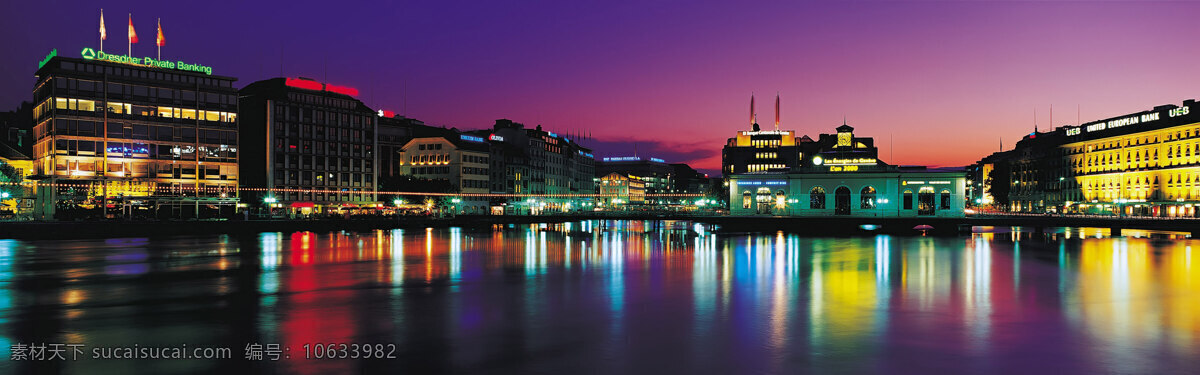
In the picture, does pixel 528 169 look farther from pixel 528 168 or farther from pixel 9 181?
pixel 9 181

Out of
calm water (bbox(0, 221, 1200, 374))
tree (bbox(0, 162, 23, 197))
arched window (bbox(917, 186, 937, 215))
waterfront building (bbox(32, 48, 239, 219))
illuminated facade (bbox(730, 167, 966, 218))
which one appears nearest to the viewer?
calm water (bbox(0, 221, 1200, 374))

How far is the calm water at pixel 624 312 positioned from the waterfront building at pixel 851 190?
59.0 metres

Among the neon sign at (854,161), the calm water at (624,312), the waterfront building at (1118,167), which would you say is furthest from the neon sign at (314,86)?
the waterfront building at (1118,167)

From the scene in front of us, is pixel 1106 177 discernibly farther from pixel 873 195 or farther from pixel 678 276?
pixel 678 276

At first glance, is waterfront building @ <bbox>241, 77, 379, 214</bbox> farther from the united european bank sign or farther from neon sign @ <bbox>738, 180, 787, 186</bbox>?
neon sign @ <bbox>738, 180, 787, 186</bbox>

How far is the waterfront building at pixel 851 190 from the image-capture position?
354ft

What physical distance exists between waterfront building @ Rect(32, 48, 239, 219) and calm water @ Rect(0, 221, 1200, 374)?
5316 cm

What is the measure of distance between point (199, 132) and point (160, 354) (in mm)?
97630

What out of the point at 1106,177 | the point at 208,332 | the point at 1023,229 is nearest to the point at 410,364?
the point at 208,332

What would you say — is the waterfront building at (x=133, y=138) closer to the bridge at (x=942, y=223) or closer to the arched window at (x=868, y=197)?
the bridge at (x=942, y=223)

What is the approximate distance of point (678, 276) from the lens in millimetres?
38719

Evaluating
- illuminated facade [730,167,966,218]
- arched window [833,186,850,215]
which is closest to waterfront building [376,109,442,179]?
illuminated facade [730,167,966,218]

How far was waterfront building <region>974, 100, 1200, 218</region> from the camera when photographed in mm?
117750

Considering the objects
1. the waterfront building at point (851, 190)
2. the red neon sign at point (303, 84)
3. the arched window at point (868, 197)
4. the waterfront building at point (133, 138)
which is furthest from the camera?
the red neon sign at point (303, 84)
